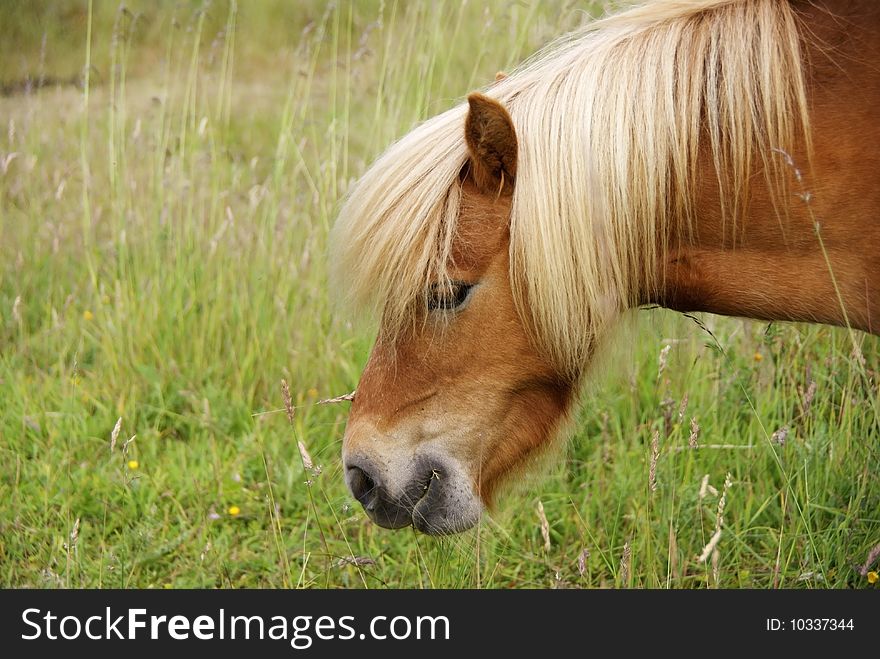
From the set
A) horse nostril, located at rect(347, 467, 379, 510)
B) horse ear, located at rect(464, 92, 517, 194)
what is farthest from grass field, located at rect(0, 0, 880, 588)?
horse ear, located at rect(464, 92, 517, 194)

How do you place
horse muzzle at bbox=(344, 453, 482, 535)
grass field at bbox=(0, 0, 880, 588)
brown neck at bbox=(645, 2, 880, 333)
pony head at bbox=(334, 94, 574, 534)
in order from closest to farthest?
brown neck at bbox=(645, 2, 880, 333) → pony head at bbox=(334, 94, 574, 534) → horse muzzle at bbox=(344, 453, 482, 535) → grass field at bbox=(0, 0, 880, 588)

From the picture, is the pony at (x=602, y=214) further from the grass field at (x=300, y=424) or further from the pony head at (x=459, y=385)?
the grass field at (x=300, y=424)

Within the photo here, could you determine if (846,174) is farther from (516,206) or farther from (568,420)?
(568,420)

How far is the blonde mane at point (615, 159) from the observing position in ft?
6.45

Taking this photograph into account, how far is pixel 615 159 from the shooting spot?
1.99 meters

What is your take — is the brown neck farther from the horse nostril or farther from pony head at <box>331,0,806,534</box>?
the horse nostril

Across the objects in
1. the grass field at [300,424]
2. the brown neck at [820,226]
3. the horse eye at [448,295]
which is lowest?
the grass field at [300,424]

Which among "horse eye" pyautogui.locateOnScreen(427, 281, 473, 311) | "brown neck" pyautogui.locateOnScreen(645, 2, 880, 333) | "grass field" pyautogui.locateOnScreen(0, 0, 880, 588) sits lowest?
"grass field" pyautogui.locateOnScreen(0, 0, 880, 588)


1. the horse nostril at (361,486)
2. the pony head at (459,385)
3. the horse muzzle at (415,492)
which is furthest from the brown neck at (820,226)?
the horse nostril at (361,486)

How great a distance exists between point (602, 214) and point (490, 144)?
1.02 ft

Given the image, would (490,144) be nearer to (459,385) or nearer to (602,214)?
(602,214)

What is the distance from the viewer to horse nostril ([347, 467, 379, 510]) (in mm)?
2188

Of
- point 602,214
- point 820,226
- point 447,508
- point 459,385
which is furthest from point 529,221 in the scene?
point 447,508

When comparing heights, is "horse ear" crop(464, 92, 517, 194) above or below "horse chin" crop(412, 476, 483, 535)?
above
